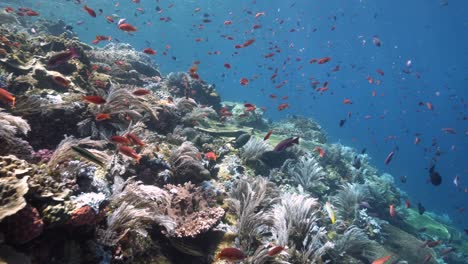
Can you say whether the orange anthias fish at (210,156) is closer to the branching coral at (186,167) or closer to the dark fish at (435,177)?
the branching coral at (186,167)

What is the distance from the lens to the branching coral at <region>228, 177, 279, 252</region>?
5676mm

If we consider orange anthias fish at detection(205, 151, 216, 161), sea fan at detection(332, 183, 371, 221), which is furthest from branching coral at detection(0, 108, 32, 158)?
sea fan at detection(332, 183, 371, 221)

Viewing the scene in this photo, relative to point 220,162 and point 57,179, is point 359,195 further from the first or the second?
point 57,179

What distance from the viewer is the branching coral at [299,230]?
220 inches

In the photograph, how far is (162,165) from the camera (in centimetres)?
646

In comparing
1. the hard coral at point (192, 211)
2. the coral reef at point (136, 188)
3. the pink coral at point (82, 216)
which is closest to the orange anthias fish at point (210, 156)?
the coral reef at point (136, 188)

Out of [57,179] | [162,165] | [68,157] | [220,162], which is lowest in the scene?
[57,179]

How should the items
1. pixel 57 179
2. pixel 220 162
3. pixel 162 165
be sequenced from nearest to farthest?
pixel 57 179 < pixel 162 165 < pixel 220 162

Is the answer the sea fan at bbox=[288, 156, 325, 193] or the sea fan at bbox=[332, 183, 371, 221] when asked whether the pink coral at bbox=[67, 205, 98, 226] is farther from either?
the sea fan at bbox=[332, 183, 371, 221]

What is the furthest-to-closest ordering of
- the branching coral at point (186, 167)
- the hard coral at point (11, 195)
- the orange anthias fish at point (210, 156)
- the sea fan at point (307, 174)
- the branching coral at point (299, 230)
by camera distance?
the sea fan at point (307, 174)
the orange anthias fish at point (210, 156)
the branching coral at point (186, 167)
the branching coral at point (299, 230)
the hard coral at point (11, 195)

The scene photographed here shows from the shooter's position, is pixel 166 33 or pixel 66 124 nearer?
pixel 66 124

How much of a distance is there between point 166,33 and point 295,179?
330 feet

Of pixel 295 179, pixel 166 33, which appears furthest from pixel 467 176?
pixel 295 179

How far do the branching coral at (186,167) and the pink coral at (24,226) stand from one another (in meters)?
3.83
